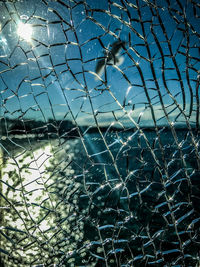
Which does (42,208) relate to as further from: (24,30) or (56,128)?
(24,30)

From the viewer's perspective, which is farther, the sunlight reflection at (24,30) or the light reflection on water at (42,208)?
the light reflection on water at (42,208)

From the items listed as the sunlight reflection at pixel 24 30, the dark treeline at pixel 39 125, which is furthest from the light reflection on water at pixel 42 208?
the sunlight reflection at pixel 24 30

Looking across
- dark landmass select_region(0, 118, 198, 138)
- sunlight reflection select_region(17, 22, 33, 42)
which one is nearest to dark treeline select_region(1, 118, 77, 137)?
dark landmass select_region(0, 118, 198, 138)

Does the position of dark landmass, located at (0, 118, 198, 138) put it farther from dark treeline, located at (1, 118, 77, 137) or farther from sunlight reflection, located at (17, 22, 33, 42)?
sunlight reflection, located at (17, 22, 33, 42)

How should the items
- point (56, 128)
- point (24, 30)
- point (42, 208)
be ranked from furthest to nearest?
point (42, 208) < point (56, 128) < point (24, 30)

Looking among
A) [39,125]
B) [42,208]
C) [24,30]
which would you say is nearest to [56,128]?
[39,125]

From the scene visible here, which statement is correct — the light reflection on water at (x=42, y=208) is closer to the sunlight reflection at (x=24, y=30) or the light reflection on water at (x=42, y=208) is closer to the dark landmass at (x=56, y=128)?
the dark landmass at (x=56, y=128)

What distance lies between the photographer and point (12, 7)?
16.7 inches

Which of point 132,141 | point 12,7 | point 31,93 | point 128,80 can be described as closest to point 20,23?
point 12,7

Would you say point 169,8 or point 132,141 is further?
point 132,141

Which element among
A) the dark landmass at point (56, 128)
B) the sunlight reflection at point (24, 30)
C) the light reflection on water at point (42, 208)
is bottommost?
the light reflection on water at point (42, 208)

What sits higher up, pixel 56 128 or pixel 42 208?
pixel 56 128

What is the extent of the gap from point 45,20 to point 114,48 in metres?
0.18

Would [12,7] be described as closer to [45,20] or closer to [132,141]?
[45,20]
